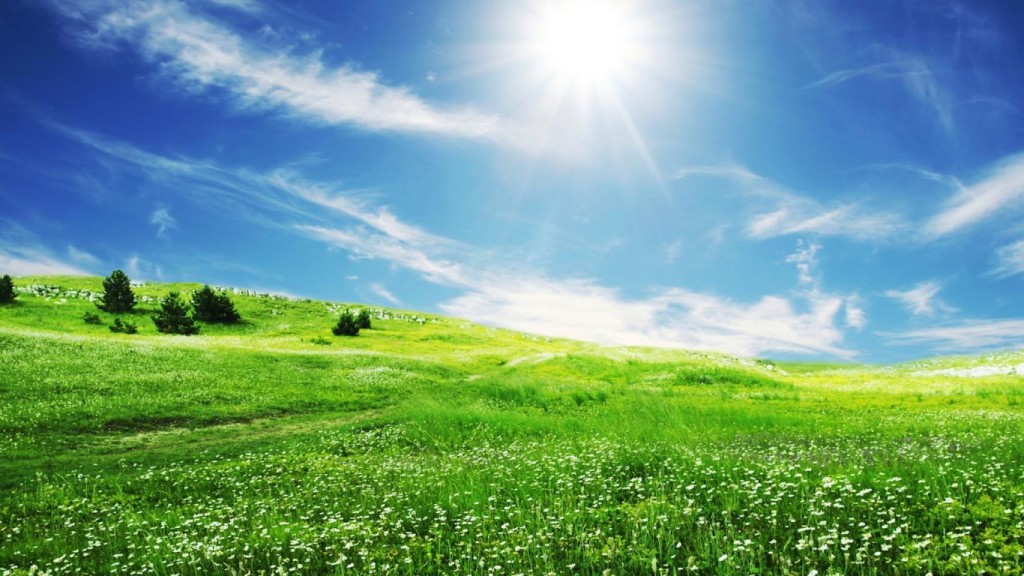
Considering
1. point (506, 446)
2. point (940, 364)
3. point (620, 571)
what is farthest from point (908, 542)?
point (940, 364)

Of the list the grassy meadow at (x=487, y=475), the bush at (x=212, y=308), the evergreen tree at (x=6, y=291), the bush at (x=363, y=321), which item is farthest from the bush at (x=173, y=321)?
the grassy meadow at (x=487, y=475)

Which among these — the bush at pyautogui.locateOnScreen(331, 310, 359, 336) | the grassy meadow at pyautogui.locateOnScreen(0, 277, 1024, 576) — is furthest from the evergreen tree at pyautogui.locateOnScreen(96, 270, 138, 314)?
the grassy meadow at pyautogui.locateOnScreen(0, 277, 1024, 576)

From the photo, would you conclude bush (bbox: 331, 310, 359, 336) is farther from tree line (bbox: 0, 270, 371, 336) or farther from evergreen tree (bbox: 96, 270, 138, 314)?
evergreen tree (bbox: 96, 270, 138, 314)

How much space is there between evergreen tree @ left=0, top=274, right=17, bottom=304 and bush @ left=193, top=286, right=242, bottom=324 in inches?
760

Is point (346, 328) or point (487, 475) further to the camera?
point (346, 328)

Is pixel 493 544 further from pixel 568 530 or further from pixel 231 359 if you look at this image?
pixel 231 359

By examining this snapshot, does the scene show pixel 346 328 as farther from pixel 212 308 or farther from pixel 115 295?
pixel 115 295

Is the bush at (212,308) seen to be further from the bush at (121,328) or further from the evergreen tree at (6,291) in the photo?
the evergreen tree at (6,291)

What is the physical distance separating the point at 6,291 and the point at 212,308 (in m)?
21.9

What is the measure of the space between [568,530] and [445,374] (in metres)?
45.5

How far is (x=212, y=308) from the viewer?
79.2 metres

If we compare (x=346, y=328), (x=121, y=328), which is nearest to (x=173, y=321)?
(x=121, y=328)

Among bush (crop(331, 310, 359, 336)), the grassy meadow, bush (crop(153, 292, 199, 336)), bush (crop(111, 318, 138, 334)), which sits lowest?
the grassy meadow

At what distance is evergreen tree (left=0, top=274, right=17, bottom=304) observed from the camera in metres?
70.8
